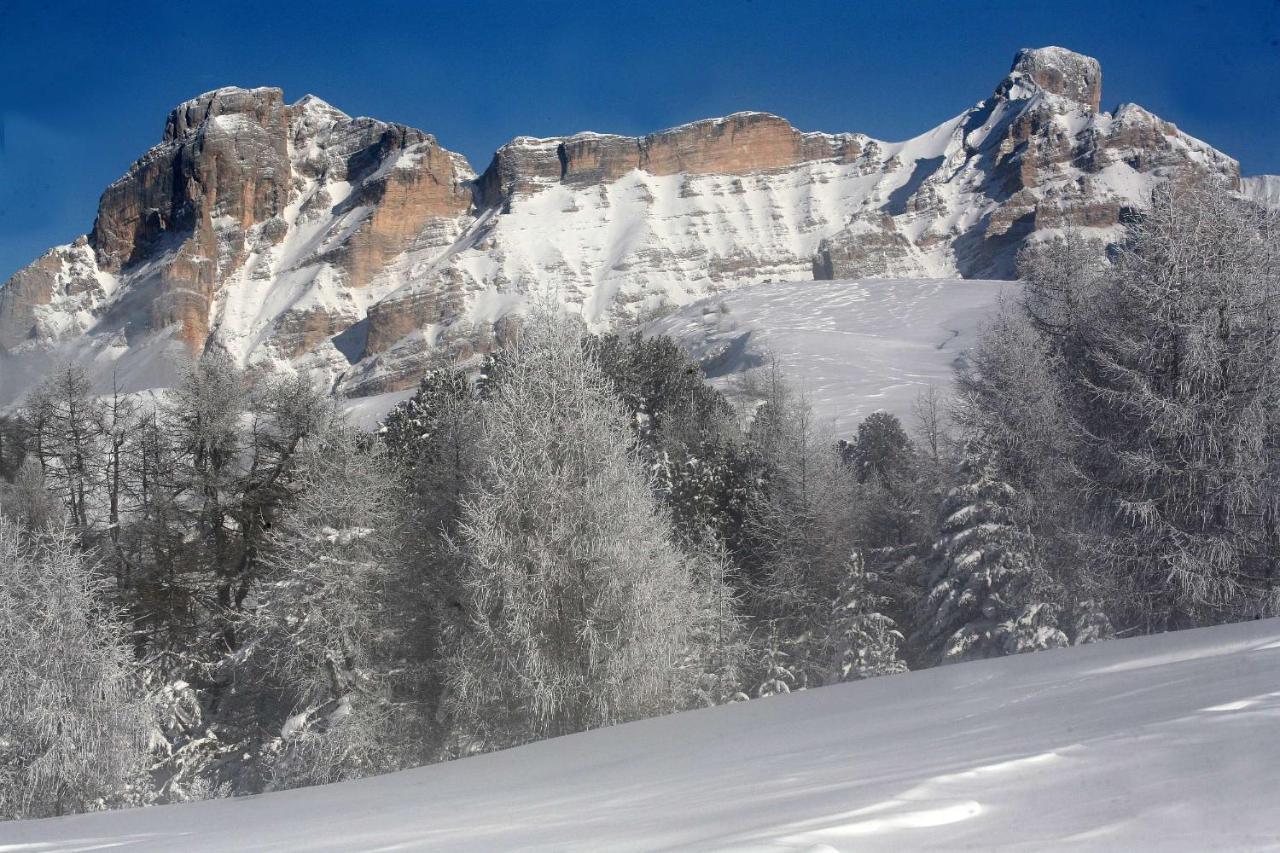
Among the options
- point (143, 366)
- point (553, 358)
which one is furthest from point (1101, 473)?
point (143, 366)

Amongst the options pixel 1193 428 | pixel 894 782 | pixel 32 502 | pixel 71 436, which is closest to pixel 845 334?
pixel 71 436

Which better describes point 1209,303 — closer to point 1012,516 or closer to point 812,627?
point 1012,516

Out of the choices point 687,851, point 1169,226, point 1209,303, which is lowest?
point 687,851

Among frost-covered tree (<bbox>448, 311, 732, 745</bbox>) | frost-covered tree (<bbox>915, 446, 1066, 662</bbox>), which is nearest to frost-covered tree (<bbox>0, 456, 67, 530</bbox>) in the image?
frost-covered tree (<bbox>448, 311, 732, 745</bbox>)

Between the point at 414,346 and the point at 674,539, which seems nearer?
the point at 674,539

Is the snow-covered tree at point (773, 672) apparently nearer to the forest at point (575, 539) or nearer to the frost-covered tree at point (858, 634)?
the forest at point (575, 539)

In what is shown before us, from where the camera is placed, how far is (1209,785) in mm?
3660

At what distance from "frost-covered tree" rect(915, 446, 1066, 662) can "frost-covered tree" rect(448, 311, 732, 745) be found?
347 inches

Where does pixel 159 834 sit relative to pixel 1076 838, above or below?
below

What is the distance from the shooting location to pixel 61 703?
19047mm

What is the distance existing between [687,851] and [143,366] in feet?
141

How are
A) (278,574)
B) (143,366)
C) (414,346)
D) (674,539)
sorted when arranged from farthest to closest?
(414,346), (143,366), (674,539), (278,574)

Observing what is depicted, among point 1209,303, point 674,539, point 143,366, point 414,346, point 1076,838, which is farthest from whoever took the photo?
point 414,346

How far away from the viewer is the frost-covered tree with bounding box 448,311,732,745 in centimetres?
1700
